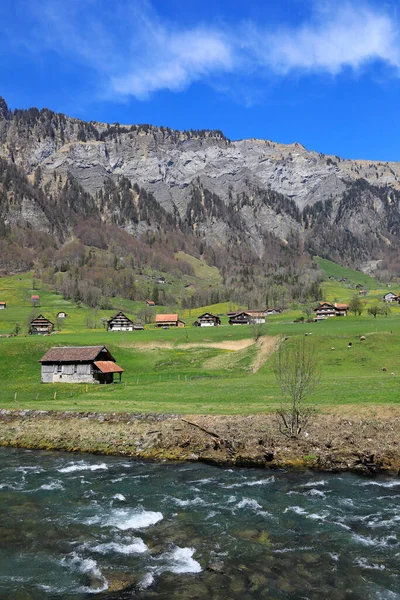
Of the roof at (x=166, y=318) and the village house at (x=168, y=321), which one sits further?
the roof at (x=166, y=318)

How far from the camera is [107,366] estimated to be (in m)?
78.4

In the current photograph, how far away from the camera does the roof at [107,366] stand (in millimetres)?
76481

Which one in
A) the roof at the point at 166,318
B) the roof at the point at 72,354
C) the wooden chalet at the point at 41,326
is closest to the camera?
the roof at the point at 72,354

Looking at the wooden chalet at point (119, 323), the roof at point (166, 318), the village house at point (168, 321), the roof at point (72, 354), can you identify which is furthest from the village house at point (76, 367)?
the wooden chalet at point (119, 323)

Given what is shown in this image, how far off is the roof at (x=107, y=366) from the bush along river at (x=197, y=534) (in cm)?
4183

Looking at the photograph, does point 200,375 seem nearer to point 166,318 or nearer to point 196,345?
point 196,345

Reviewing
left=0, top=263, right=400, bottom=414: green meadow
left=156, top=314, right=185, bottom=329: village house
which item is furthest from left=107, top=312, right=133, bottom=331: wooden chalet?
left=0, top=263, right=400, bottom=414: green meadow

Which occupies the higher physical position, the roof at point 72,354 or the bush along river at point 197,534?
the roof at point 72,354

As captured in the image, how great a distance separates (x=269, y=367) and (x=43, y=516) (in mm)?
59225

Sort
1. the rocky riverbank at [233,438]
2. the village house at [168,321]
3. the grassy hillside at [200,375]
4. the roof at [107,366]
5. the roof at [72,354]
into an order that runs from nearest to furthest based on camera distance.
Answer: the rocky riverbank at [233,438] < the grassy hillside at [200,375] < the roof at [107,366] < the roof at [72,354] < the village house at [168,321]

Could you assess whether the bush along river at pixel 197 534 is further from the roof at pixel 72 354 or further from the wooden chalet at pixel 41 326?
the wooden chalet at pixel 41 326

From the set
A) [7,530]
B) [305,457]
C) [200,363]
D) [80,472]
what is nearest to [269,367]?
[200,363]

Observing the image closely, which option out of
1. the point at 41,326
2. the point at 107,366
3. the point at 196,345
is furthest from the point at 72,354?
the point at 41,326

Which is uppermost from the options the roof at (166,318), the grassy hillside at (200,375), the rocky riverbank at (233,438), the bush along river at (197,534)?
the roof at (166,318)
